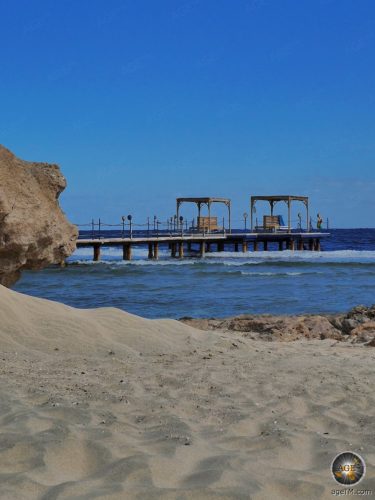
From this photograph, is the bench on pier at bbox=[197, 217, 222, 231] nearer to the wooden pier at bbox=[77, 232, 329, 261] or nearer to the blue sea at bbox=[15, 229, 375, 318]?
the wooden pier at bbox=[77, 232, 329, 261]

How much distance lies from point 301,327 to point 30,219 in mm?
4541

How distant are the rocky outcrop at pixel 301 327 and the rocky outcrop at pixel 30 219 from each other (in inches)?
130

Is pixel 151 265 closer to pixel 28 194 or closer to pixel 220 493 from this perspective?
pixel 28 194

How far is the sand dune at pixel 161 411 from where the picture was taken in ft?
7.87

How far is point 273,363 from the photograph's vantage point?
561 centimetres

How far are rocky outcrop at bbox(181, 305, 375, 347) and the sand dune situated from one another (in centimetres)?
206

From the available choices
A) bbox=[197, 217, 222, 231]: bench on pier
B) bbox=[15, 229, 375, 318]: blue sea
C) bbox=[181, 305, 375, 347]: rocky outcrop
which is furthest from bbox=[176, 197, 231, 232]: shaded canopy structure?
bbox=[181, 305, 375, 347]: rocky outcrop

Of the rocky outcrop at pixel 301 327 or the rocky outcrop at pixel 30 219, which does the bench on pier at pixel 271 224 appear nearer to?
the rocky outcrop at pixel 301 327

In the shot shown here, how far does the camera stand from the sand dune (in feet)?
7.87

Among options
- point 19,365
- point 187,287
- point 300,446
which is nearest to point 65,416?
point 300,446

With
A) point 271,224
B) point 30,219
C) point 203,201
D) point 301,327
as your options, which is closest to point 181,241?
point 203,201

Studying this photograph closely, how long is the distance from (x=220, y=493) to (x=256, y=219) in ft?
138

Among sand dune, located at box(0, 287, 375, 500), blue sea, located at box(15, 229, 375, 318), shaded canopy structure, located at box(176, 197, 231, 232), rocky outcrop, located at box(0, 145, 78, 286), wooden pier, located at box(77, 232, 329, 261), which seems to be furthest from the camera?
shaded canopy structure, located at box(176, 197, 231, 232)

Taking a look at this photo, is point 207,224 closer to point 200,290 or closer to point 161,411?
point 200,290
